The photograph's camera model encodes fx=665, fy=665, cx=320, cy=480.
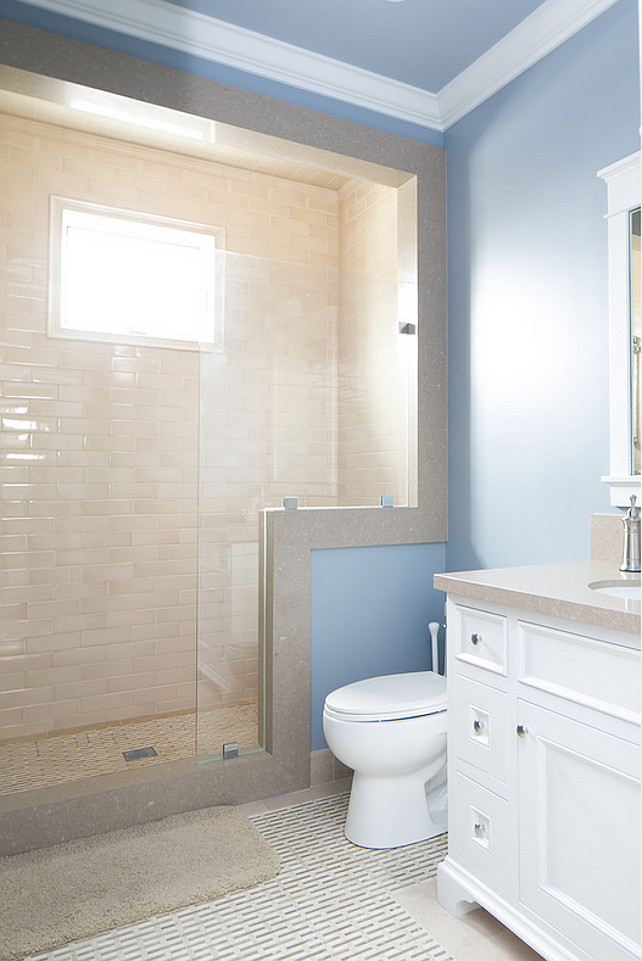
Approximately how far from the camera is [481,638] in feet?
5.50

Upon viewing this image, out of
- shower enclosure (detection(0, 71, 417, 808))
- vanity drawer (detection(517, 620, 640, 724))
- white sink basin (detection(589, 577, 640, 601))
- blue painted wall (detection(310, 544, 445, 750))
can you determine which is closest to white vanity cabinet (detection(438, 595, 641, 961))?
vanity drawer (detection(517, 620, 640, 724))

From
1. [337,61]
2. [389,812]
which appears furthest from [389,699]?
[337,61]

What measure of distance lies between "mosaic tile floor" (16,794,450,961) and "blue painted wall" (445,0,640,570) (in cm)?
115

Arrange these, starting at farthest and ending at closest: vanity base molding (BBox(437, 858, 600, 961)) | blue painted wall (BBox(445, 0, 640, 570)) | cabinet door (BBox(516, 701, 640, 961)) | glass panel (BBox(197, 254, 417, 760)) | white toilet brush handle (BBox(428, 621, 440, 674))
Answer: white toilet brush handle (BBox(428, 621, 440, 674)), glass panel (BBox(197, 254, 417, 760)), blue painted wall (BBox(445, 0, 640, 570)), vanity base molding (BBox(437, 858, 600, 961)), cabinet door (BBox(516, 701, 640, 961))

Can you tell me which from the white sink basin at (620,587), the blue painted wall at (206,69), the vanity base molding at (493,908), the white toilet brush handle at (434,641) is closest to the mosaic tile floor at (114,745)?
the white toilet brush handle at (434,641)

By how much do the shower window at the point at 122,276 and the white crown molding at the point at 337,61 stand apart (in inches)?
32.8

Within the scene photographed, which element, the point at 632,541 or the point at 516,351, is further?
the point at 516,351

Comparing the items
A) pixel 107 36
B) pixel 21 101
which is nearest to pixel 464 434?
pixel 107 36

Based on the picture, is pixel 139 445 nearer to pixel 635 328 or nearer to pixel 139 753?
pixel 139 753

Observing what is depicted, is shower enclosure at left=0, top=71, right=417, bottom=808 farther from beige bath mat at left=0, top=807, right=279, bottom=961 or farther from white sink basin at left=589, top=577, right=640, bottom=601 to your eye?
white sink basin at left=589, top=577, right=640, bottom=601

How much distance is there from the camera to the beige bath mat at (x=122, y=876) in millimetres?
1704

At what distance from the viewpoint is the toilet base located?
2.08m

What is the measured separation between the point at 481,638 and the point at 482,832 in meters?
0.48

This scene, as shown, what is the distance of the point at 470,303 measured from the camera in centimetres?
273
